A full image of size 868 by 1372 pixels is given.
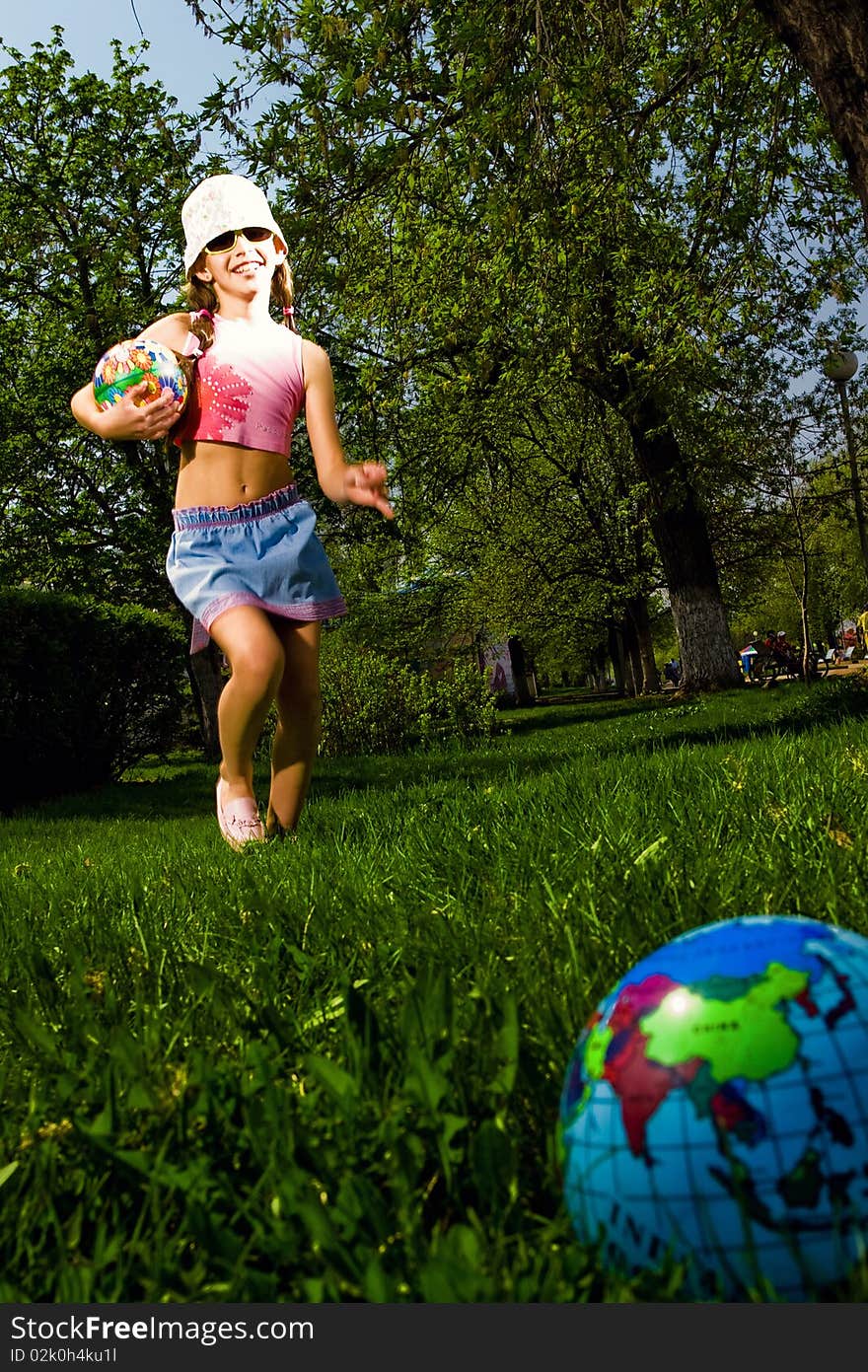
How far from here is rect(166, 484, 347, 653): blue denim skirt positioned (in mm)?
4371

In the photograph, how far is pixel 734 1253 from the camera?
1.15 m

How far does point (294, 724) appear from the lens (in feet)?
15.6

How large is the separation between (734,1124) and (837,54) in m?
5.97

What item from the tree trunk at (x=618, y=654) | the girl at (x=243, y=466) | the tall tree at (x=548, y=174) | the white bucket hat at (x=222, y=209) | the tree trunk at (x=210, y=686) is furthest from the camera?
the tree trunk at (x=618, y=654)

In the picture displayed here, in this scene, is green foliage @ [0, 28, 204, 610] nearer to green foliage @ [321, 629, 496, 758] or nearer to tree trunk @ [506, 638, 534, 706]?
green foliage @ [321, 629, 496, 758]

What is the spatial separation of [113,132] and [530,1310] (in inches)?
784

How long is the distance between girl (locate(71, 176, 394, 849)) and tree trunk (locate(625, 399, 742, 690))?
44.6 feet

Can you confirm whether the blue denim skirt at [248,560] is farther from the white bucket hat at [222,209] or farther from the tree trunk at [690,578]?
the tree trunk at [690,578]

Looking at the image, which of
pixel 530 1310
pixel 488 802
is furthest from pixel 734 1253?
pixel 488 802

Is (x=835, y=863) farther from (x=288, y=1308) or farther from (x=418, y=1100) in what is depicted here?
(x=288, y=1308)

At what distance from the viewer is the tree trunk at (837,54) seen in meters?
5.52

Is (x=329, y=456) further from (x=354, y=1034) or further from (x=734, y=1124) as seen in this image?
(x=734, y=1124)

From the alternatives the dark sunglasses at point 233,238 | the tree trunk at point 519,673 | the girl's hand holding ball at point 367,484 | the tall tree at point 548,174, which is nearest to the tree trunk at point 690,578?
the tall tree at point 548,174

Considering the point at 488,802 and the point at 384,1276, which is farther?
the point at 488,802
